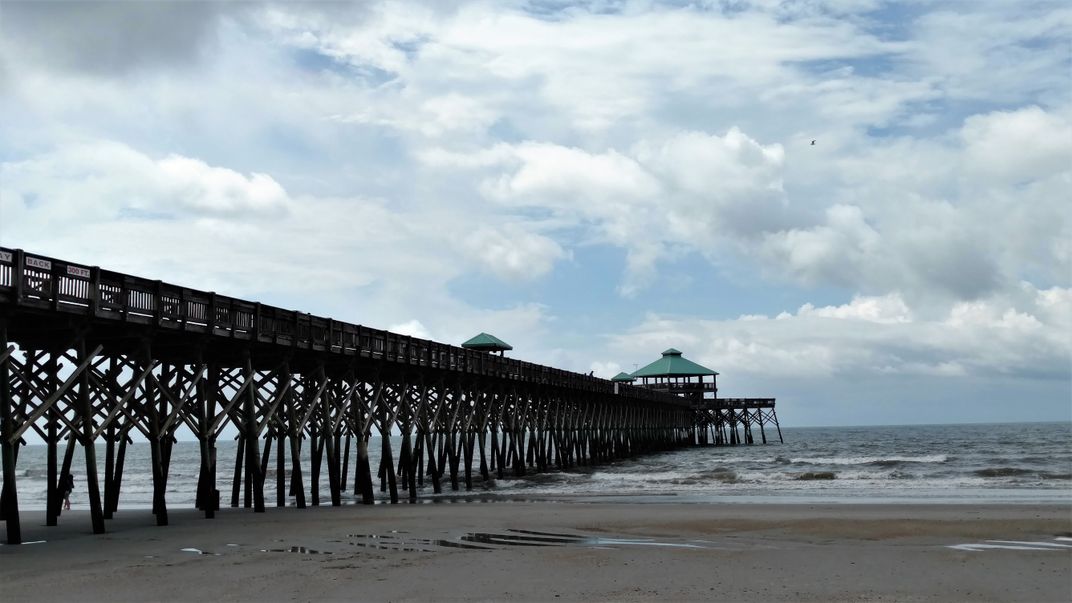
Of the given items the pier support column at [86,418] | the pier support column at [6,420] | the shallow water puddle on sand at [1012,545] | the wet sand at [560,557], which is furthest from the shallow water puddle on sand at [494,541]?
the pier support column at [6,420]

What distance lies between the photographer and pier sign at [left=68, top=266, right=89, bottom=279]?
17422mm

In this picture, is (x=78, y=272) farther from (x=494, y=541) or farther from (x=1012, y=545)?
(x=1012, y=545)

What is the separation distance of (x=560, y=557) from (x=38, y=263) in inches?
385

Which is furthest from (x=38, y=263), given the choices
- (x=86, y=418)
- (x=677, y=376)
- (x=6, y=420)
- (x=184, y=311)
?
(x=677, y=376)

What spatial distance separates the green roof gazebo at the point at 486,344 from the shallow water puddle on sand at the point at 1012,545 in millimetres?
38463

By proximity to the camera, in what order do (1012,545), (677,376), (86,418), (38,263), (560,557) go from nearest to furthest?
(560,557) < (1012,545) < (38,263) < (86,418) < (677,376)

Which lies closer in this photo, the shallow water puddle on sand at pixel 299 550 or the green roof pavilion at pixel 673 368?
the shallow water puddle on sand at pixel 299 550

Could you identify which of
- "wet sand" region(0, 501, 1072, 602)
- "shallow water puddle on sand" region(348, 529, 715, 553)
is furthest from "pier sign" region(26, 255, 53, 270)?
"shallow water puddle on sand" region(348, 529, 715, 553)

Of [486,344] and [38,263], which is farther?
[486,344]

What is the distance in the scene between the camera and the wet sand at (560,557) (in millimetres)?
11883

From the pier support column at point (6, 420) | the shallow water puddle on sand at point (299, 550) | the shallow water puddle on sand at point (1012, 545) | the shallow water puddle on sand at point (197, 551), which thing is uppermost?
the pier support column at point (6, 420)

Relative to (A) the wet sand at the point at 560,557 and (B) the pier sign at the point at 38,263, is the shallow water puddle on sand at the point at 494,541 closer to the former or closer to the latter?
(A) the wet sand at the point at 560,557

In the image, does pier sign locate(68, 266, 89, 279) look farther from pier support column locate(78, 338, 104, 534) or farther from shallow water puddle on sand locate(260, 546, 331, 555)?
shallow water puddle on sand locate(260, 546, 331, 555)

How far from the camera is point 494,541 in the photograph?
16.9m
